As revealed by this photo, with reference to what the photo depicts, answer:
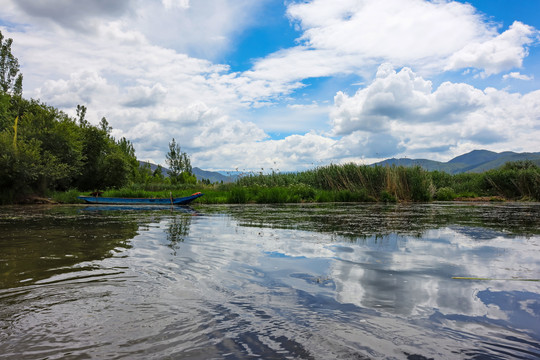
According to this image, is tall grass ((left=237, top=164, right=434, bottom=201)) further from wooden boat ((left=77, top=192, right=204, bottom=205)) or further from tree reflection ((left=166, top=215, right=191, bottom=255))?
tree reflection ((left=166, top=215, right=191, bottom=255))

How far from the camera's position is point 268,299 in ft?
10.1

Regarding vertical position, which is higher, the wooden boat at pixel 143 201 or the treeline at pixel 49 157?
the treeline at pixel 49 157

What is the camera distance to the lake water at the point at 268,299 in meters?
2.18

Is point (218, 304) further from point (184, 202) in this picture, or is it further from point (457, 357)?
point (184, 202)

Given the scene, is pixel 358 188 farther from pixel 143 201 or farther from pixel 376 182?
pixel 143 201

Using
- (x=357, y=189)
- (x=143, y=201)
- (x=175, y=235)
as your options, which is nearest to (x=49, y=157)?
(x=143, y=201)

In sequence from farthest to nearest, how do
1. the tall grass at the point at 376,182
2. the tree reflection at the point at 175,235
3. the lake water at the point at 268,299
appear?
the tall grass at the point at 376,182 < the tree reflection at the point at 175,235 < the lake water at the point at 268,299

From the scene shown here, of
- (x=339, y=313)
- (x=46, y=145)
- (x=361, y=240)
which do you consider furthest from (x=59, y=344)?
(x=46, y=145)

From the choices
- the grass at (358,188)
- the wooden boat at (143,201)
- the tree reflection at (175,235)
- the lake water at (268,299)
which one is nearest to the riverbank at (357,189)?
the grass at (358,188)

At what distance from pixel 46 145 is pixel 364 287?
22168 millimetres

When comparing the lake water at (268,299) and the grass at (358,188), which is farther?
the grass at (358,188)

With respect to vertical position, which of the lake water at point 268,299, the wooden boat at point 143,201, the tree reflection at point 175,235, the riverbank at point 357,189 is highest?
the riverbank at point 357,189

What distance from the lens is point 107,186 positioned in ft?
83.4

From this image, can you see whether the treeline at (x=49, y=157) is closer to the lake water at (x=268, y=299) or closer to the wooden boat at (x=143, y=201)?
the wooden boat at (x=143, y=201)
